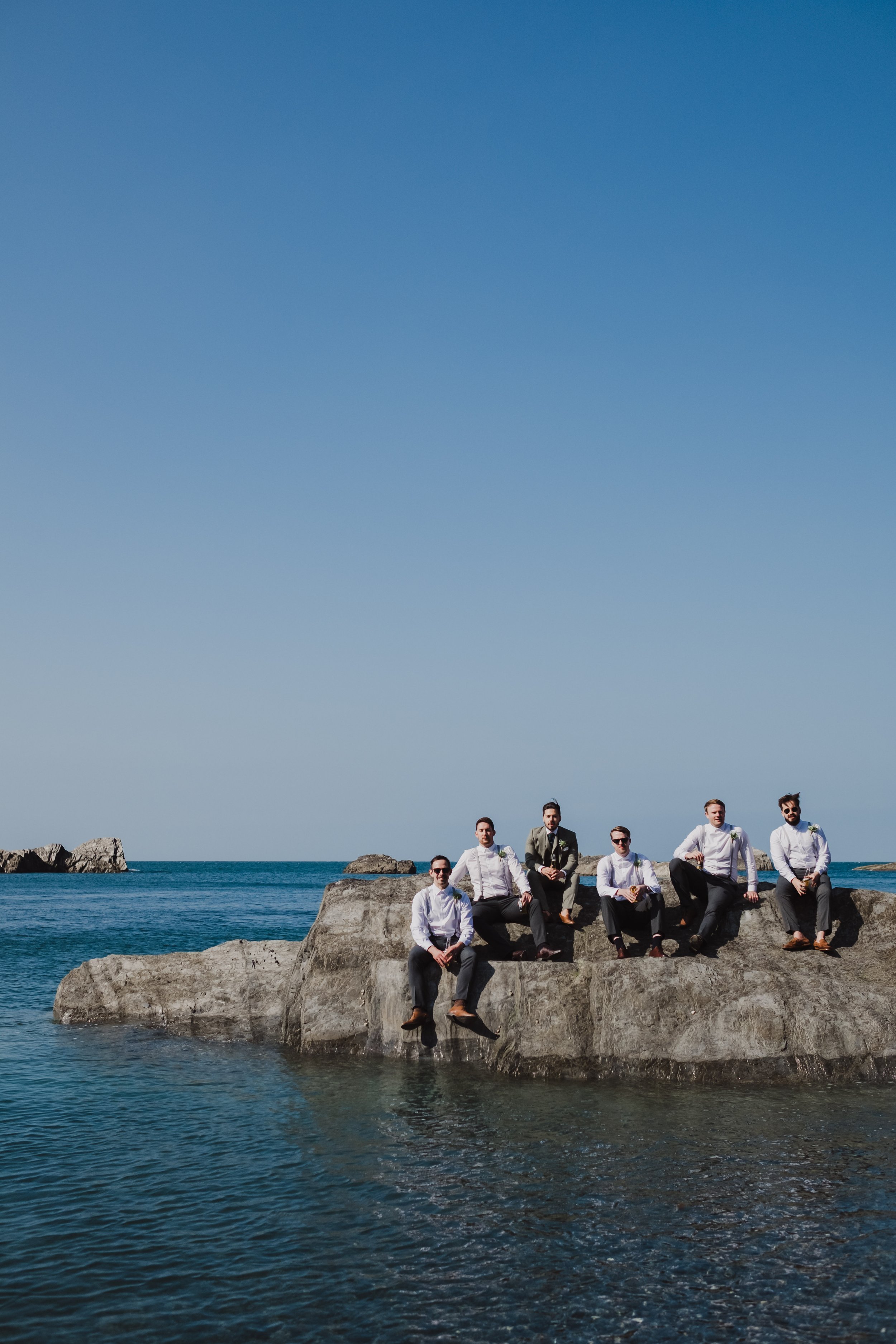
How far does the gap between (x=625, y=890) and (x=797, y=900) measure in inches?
96.0

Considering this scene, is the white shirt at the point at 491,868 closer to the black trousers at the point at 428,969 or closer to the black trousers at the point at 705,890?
the black trousers at the point at 428,969

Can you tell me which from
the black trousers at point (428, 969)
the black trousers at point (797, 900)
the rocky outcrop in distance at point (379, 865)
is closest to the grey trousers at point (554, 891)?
the black trousers at point (428, 969)

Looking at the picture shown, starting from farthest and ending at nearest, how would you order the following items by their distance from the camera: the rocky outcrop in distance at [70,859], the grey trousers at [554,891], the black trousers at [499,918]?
the rocky outcrop in distance at [70,859], the grey trousers at [554,891], the black trousers at [499,918]

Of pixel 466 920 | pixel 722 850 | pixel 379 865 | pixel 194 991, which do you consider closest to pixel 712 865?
pixel 722 850

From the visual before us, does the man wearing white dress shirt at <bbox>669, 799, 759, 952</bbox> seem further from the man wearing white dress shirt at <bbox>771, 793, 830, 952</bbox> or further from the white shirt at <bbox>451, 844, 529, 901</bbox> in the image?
the white shirt at <bbox>451, 844, 529, 901</bbox>

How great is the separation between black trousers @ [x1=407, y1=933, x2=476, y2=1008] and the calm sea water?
871 mm

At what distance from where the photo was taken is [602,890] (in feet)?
40.1

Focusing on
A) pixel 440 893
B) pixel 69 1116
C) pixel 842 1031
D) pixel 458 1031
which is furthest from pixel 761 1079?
pixel 69 1116

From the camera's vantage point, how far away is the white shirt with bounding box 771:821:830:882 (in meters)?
12.3

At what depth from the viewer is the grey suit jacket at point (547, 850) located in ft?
42.4

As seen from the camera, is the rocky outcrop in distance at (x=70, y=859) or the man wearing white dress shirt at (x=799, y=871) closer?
the man wearing white dress shirt at (x=799, y=871)

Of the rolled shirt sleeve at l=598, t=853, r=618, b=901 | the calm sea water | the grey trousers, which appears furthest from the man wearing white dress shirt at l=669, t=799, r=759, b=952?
the calm sea water

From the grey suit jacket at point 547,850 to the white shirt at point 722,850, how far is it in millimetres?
1472

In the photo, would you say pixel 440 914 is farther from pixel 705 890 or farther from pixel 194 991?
pixel 194 991
